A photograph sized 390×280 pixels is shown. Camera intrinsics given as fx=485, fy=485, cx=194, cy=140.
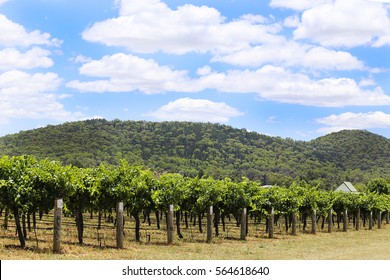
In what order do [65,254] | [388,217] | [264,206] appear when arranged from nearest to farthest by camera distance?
[65,254], [264,206], [388,217]

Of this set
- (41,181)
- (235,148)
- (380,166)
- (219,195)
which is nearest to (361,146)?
(380,166)

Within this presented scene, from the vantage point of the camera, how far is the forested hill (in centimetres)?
11912

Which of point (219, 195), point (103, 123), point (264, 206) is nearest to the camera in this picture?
point (219, 195)

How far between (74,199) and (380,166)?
451 ft

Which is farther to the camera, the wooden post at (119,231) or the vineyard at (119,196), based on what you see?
the wooden post at (119,231)

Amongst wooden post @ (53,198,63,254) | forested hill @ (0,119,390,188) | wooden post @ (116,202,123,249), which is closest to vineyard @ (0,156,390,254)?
wooden post @ (116,202,123,249)

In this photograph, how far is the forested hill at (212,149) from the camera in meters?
119

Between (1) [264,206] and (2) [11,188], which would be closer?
(2) [11,188]

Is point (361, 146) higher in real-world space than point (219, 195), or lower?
higher

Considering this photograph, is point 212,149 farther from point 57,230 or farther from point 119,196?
point 57,230

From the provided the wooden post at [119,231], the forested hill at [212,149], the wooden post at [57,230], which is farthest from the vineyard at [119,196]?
the forested hill at [212,149]

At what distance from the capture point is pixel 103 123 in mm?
151375

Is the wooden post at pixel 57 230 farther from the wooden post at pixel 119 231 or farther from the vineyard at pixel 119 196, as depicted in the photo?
the wooden post at pixel 119 231

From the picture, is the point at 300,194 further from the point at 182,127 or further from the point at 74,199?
the point at 182,127
